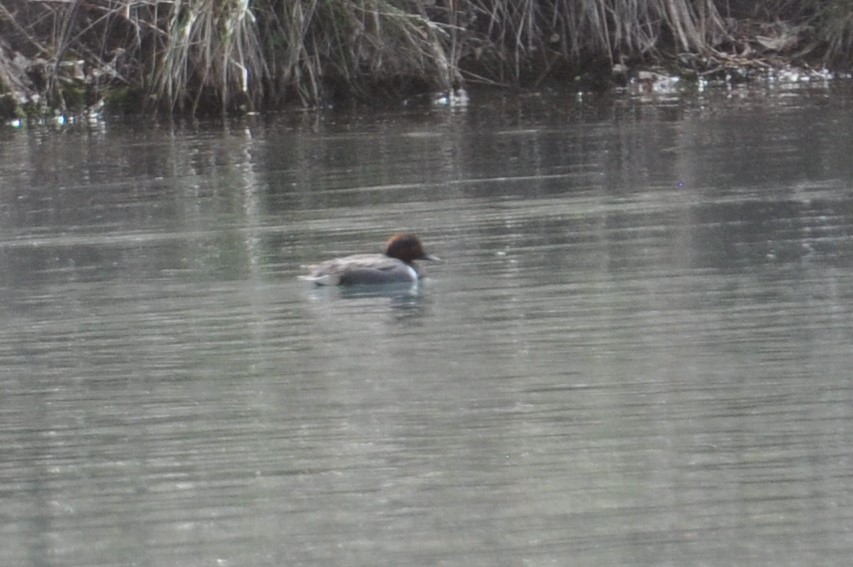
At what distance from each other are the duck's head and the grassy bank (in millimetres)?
9265

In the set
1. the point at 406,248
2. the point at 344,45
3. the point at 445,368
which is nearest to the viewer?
the point at 445,368

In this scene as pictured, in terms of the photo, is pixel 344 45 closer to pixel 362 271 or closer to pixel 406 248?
pixel 406 248

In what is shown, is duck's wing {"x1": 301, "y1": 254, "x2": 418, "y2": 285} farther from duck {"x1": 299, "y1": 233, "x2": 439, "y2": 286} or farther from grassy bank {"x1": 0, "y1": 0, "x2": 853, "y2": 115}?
grassy bank {"x1": 0, "y1": 0, "x2": 853, "y2": 115}

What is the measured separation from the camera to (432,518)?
551cm

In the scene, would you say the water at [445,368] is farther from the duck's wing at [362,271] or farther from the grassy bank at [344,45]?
the grassy bank at [344,45]

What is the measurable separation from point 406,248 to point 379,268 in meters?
0.20

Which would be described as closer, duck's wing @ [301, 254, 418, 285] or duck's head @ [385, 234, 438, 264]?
duck's wing @ [301, 254, 418, 285]

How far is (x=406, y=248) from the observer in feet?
31.6

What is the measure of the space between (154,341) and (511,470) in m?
2.60

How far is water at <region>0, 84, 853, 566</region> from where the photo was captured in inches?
215

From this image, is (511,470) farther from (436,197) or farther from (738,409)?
(436,197)

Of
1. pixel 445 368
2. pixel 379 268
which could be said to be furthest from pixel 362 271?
pixel 445 368

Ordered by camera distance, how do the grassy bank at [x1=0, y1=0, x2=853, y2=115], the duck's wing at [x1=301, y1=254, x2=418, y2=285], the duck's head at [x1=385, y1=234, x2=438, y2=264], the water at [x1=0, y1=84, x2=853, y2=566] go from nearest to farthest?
1. the water at [x1=0, y1=84, x2=853, y2=566]
2. the duck's wing at [x1=301, y1=254, x2=418, y2=285]
3. the duck's head at [x1=385, y1=234, x2=438, y2=264]
4. the grassy bank at [x1=0, y1=0, x2=853, y2=115]

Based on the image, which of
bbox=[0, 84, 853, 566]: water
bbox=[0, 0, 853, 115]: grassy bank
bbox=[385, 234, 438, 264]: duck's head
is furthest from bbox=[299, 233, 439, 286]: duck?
bbox=[0, 0, 853, 115]: grassy bank
